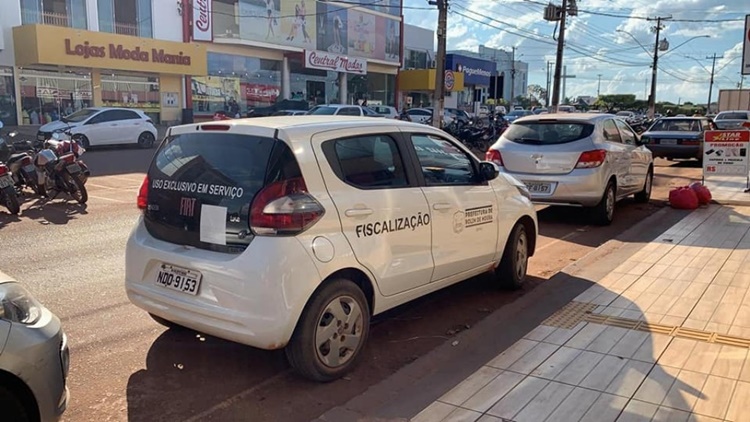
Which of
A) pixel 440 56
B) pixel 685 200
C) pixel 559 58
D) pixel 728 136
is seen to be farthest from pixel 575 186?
pixel 559 58

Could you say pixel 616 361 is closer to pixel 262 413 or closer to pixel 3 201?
pixel 262 413

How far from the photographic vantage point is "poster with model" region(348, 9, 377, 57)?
42938 mm

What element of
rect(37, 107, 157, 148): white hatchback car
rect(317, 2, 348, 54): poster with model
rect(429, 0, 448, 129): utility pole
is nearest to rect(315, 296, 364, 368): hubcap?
rect(429, 0, 448, 129): utility pole

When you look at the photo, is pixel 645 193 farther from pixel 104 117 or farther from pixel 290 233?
pixel 104 117

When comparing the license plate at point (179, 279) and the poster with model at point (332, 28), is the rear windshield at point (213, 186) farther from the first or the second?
the poster with model at point (332, 28)

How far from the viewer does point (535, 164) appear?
362 inches

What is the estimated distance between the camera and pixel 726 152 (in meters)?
11.6

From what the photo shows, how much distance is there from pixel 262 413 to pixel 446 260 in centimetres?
198

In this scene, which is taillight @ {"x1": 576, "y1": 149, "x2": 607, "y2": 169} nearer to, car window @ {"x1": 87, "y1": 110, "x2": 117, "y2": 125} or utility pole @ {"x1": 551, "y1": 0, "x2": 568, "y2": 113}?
car window @ {"x1": 87, "y1": 110, "x2": 117, "y2": 125}

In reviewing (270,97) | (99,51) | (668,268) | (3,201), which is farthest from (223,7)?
(668,268)

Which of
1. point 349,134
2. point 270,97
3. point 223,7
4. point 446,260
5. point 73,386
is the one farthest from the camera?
point 270,97

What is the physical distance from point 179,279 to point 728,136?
1101cm

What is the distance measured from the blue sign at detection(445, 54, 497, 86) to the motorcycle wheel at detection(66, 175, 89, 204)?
1679 inches

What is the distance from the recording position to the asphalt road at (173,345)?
12.5 ft
